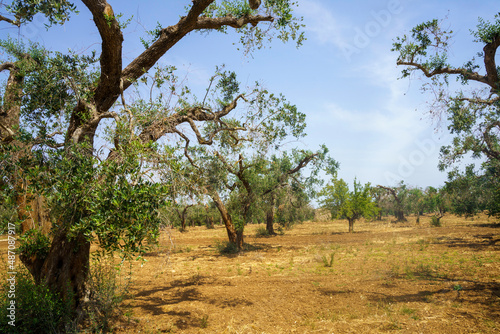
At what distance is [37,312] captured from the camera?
4938 mm

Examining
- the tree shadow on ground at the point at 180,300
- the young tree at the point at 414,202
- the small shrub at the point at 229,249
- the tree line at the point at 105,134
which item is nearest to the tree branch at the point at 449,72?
the tree line at the point at 105,134

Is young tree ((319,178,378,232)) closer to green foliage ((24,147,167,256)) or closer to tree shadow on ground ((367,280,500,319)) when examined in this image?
tree shadow on ground ((367,280,500,319))

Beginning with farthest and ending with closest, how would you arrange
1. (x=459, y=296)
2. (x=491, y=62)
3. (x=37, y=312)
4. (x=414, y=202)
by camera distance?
1. (x=414, y=202)
2. (x=491, y=62)
3. (x=459, y=296)
4. (x=37, y=312)

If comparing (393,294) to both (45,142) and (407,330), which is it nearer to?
(407,330)

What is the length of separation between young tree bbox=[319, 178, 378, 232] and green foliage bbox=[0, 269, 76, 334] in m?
27.1

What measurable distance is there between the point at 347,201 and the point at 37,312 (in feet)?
90.9

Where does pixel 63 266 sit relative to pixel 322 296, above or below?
above

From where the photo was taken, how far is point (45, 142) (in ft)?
17.0

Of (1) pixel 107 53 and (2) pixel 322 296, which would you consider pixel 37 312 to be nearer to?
(1) pixel 107 53

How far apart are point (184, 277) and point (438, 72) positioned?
1070cm

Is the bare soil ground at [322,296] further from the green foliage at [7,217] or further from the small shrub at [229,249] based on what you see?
the small shrub at [229,249]

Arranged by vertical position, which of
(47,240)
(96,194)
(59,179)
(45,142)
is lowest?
(47,240)

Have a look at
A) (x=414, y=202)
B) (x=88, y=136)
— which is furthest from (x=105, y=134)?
(x=414, y=202)

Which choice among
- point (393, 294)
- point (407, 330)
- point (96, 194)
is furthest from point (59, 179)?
point (393, 294)
